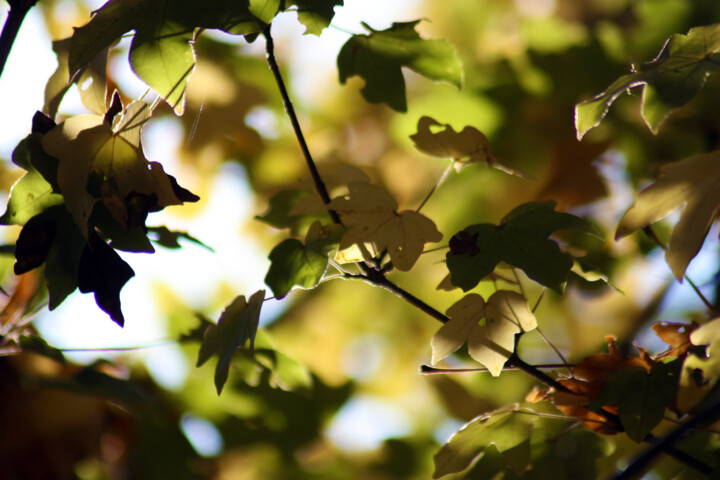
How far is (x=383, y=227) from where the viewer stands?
0.71 m

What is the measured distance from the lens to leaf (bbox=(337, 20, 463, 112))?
87 cm

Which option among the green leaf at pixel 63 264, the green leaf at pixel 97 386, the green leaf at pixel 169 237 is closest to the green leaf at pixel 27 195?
the green leaf at pixel 63 264

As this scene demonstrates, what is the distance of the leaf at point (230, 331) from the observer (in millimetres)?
690

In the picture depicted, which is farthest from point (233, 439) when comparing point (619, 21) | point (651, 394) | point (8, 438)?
point (619, 21)

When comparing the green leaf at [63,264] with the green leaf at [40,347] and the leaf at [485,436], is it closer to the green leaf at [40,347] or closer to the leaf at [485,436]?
the green leaf at [40,347]

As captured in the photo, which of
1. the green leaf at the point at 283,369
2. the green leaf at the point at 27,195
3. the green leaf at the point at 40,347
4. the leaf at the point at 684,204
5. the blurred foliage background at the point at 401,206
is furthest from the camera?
the blurred foliage background at the point at 401,206

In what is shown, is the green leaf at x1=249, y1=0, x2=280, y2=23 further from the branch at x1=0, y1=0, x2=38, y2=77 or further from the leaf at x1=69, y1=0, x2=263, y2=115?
the branch at x1=0, y1=0, x2=38, y2=77

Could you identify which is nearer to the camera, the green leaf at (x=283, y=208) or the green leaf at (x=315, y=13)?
the green leaf at (x=315, y=13)

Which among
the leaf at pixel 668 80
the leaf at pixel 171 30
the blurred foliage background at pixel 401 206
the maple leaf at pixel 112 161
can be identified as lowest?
the blurred foliage background at pixel 401 206

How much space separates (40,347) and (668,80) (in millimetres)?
822

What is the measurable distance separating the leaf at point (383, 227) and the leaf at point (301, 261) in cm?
3

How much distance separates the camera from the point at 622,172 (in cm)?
164

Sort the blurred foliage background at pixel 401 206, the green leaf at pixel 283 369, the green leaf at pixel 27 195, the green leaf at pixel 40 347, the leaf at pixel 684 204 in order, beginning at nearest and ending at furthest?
the leaf at pixel 684 204
the green leaf at pixel 27 195
the green leaf at pixel 40 347
the green leaf at pixel 283 369
the blurred foliage background at pixel 401 206

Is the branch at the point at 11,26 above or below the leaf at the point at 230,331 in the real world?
above
